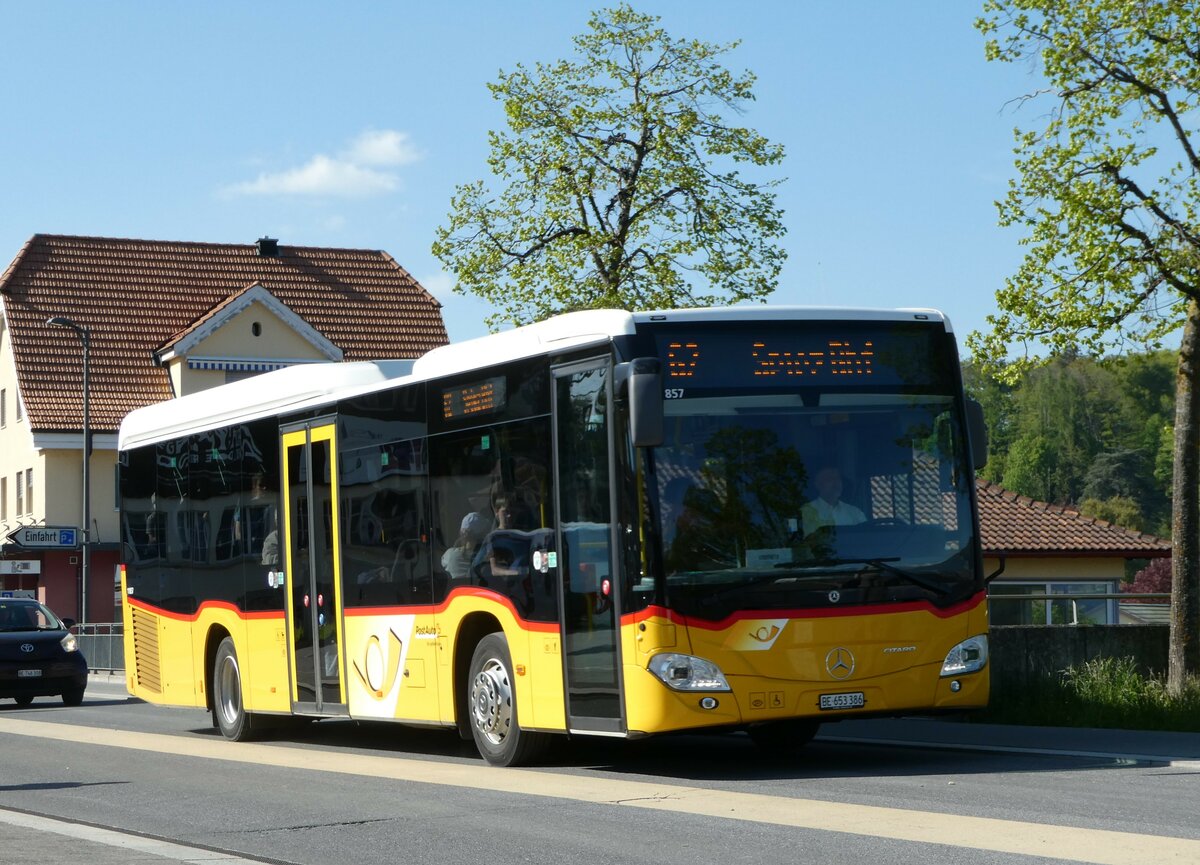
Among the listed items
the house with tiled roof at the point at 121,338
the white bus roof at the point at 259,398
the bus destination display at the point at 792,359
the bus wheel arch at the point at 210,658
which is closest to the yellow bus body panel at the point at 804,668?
the bus destination display at the point at 792,359

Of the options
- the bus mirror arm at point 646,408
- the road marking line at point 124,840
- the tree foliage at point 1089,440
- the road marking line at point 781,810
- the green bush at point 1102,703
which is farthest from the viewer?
the tree foliage at point 1089,440

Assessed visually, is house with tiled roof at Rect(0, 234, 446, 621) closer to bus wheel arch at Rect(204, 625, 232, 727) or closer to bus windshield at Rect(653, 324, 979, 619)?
bus wheel arch at Rect(204, 625, 232, 727)

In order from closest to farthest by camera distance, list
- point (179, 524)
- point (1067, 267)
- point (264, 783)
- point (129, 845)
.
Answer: point (129, 845)
point (264, 783)
point (1067, 267)
point (179, 524)

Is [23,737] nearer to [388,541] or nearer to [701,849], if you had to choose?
[388,541]

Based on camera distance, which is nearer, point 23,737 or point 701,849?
point 701,849

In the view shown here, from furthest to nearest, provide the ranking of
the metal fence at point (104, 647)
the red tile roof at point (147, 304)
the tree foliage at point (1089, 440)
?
the tree foliage at point (1089, 440) < the red tile roof at point (147, 304) < the metal fence at point (104, 647)

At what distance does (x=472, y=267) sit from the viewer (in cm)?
3206

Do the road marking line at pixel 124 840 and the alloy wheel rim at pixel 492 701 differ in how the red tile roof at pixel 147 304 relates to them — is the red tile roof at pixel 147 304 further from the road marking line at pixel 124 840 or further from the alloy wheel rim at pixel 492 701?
the road marking line at pixel 124 840

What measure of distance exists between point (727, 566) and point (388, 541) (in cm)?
411

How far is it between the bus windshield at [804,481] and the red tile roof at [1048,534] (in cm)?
3637

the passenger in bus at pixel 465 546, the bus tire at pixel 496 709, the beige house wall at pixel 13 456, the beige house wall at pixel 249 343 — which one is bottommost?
the bus tire at pixel 496 709

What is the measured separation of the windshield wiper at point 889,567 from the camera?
12.8 meters

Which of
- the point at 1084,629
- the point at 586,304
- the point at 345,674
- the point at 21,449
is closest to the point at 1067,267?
the point at 1084,629

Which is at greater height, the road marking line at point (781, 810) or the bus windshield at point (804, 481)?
the bus windshield at point (804, 481)
